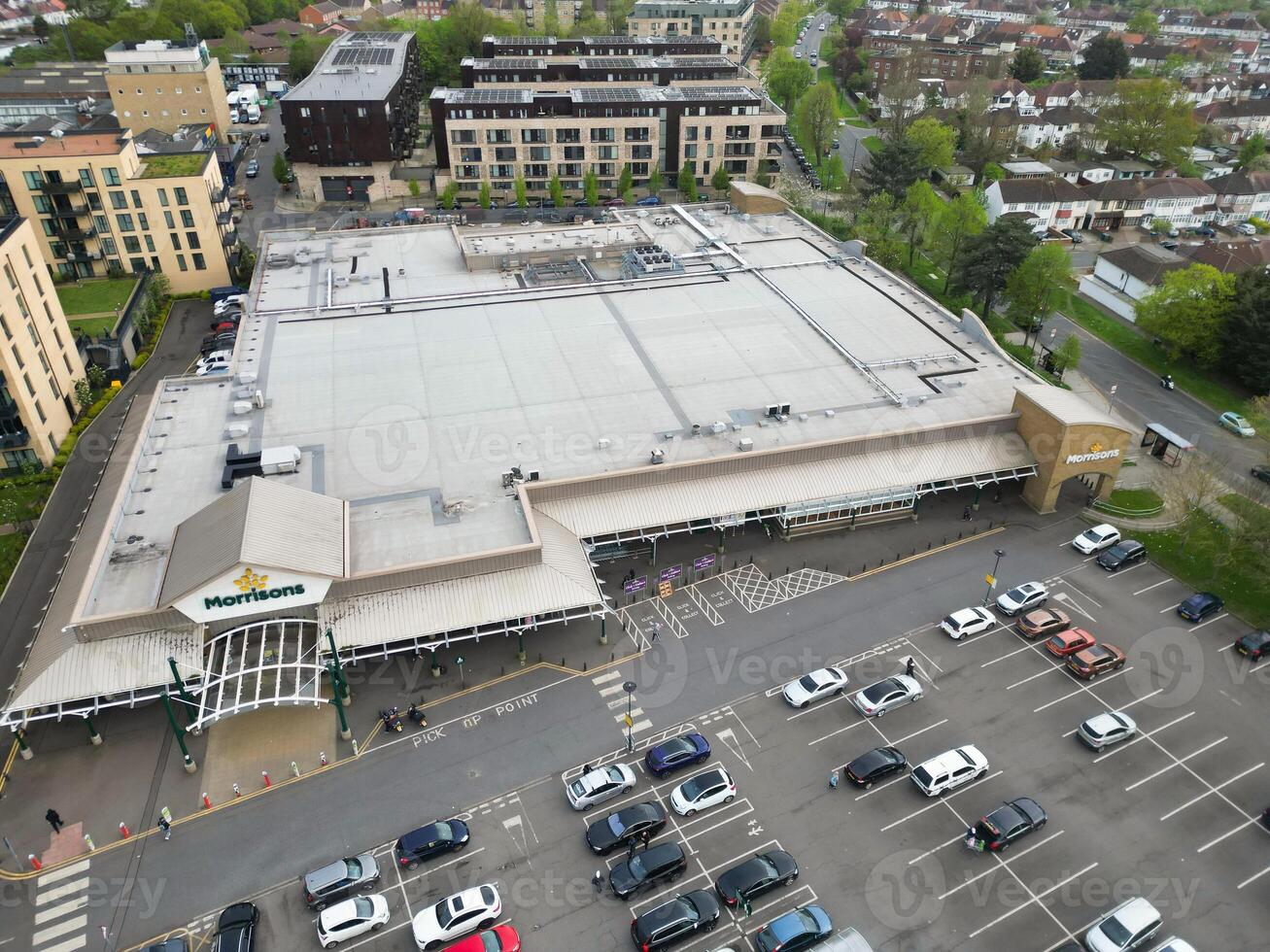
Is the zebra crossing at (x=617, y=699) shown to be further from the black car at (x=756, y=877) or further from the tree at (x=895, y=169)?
the tree at (x=895, y=169)

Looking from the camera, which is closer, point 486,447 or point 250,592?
point 250,592

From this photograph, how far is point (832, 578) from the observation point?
2222 inches

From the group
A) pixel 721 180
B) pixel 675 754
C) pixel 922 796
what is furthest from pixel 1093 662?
pixel 721 180

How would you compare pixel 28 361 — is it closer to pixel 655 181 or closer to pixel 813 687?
pixel 813 687

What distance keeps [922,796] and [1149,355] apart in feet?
215

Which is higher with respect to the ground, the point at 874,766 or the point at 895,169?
the point at 895,169

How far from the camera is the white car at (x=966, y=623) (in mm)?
51688

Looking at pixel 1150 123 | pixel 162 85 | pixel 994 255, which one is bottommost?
pixel 994 255

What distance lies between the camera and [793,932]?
116ft

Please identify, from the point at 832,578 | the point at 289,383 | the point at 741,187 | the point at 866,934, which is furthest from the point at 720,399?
the point at 741,187

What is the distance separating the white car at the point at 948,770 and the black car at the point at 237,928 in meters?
31.6

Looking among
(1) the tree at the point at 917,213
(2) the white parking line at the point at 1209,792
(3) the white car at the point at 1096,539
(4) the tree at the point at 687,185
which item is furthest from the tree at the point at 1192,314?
(4) the tree at the point at 687,185

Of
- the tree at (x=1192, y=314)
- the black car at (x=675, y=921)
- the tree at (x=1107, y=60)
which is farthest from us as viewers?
the tree at (x=1107, y=60)

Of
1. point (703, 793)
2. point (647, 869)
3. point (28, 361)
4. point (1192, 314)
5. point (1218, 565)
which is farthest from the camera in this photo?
point (1192, 314)
